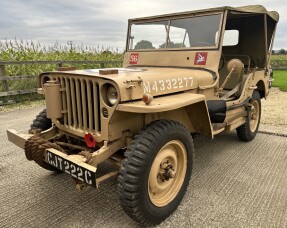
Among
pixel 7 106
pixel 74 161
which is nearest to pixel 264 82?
pixel 74 161

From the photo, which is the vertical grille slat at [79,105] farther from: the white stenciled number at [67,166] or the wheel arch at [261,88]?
the wheel arch at [261,88]

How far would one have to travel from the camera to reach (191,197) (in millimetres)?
3156

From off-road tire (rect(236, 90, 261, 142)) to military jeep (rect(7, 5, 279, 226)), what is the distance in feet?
1.85

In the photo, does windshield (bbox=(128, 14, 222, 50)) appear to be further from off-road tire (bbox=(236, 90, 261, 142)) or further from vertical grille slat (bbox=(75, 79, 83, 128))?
vertical grille slat (bbox=(75, 79, 83, 128))

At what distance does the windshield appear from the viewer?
153 inches

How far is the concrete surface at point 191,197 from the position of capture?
2.73 meters

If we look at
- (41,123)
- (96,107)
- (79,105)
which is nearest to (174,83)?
(96,107)

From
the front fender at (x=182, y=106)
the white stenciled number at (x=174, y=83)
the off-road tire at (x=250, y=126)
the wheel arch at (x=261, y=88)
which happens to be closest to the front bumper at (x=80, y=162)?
the front fender at (x=182, y=106)

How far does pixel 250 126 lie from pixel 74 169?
375 centimetres

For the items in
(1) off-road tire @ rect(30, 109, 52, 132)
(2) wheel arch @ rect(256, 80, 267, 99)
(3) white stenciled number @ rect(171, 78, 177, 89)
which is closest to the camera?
(3) white stenciled number @ rect(171, 78, 177, 89)

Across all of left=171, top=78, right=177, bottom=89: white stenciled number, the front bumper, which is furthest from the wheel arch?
the front bumper

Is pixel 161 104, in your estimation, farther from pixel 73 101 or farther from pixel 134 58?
pixel 134 58

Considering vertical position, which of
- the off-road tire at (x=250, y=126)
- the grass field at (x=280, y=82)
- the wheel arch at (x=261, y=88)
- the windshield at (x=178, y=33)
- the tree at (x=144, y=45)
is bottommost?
the grass field at (x=280, y=82)

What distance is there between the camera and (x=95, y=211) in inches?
114
